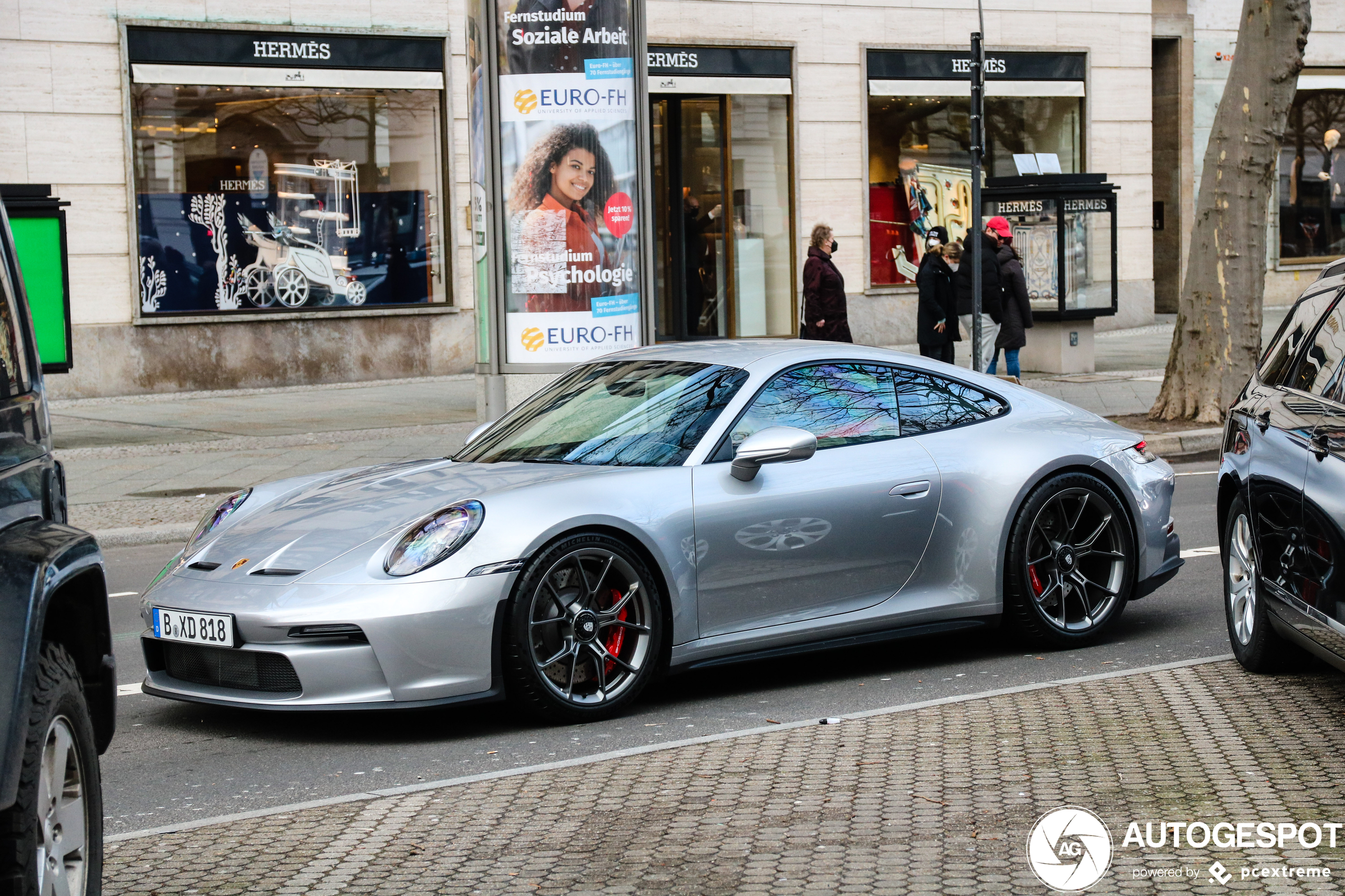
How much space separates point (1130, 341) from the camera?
24656 mm

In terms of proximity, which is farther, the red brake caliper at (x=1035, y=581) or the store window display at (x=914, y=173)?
the store window display at (x=914, y=173)

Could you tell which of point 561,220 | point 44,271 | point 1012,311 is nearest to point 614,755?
point 561,220

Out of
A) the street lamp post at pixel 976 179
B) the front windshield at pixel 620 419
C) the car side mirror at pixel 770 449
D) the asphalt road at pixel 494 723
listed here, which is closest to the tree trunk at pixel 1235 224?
the street lamp post at pixel 976 179

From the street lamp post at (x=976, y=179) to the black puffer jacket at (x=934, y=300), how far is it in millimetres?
264

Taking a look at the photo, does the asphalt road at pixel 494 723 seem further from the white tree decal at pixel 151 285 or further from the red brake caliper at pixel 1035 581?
the white tree decal at pixel 151 285

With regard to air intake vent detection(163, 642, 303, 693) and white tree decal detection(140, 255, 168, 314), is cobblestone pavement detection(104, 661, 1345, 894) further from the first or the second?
white tree decal detection(140, 255, 168, 314)

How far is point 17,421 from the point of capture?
374cm

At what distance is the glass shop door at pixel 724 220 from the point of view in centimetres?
2348

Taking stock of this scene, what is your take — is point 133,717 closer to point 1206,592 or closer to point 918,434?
point 918,434

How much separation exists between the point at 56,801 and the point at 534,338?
10.1 meters

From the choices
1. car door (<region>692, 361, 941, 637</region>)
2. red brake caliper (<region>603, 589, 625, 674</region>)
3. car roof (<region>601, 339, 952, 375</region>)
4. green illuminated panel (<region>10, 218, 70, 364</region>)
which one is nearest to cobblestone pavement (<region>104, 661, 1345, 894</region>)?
red brake caliper (<region>603, 589, 625, 674</region>)

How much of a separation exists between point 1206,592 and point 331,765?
466 cm

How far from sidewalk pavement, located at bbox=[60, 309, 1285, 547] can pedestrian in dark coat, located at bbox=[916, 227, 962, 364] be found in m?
1.56

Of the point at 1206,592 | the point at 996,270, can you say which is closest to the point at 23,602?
the point at 1206,592
